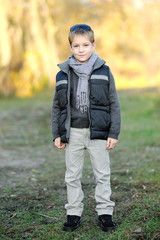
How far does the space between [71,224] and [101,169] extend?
512 millimetres

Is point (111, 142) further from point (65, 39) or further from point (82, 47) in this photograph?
point (65, 39)

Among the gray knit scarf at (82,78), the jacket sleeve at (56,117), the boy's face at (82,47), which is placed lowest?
the jacket sleeve at (56,117)

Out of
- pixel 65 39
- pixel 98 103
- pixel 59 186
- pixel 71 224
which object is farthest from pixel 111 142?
pixel 65 39

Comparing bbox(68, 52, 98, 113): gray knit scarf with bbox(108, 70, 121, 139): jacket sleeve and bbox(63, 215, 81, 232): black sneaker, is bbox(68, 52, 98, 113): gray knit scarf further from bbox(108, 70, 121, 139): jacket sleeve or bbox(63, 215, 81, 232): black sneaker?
bbox(63, 215, 81, 232): black sneaker

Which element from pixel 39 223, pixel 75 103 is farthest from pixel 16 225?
pixel 75 103

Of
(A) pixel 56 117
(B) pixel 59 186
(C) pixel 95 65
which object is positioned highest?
(C) pixel 95 65

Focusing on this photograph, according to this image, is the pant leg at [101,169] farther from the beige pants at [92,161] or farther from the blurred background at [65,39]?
the blurred background at [65,39]

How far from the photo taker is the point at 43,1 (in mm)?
15516

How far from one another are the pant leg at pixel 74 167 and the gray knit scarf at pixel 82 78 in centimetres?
21

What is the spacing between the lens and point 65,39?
94.5 ft

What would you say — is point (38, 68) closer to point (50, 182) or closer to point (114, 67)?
point (50, 182)

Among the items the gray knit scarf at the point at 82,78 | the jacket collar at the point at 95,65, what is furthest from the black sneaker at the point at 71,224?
the jacket collar at the point at 95,65

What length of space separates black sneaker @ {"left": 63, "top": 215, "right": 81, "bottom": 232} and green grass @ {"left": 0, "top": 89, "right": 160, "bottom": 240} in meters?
0.04

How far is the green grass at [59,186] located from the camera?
3318 millimetres
